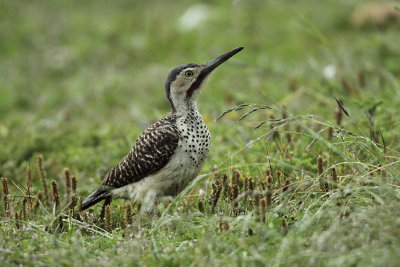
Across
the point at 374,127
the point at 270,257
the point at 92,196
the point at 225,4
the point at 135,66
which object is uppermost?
the point at 225,4

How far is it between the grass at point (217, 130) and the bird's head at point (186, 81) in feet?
1.86

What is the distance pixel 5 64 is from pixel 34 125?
3664 millimetres

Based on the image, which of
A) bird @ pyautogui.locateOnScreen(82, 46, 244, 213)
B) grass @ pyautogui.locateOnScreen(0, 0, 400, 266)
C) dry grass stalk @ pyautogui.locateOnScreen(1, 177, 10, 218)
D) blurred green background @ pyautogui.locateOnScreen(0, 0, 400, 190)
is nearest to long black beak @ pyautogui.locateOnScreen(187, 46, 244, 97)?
bird @ pyautogui.locateOnScreen(82, 46, 244, 213)

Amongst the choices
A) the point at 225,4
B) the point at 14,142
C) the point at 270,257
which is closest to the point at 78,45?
the point at 225,4

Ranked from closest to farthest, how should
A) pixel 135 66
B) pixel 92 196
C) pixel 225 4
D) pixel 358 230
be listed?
1. pixel 358 230
2. pixel 92 196
3. pixel 135 66
4. pixel 225 4

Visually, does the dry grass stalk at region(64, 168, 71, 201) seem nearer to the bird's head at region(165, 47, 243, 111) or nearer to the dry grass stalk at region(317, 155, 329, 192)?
the bird's head at region(165, 47, 243, 111)

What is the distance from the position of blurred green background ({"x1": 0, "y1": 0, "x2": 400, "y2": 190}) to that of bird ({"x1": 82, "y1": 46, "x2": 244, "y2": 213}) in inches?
32.9

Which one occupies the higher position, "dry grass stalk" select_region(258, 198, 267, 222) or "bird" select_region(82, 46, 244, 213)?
"bird" select_region(82, 46, 244, 213)

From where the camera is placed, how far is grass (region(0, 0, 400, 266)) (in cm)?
324

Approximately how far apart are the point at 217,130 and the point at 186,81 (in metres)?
1.81

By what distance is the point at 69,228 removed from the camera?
3.81m

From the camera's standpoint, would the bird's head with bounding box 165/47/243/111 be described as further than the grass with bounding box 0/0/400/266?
Yes

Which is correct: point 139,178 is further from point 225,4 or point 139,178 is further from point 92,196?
point 225,4

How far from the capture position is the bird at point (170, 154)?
4.32 m
